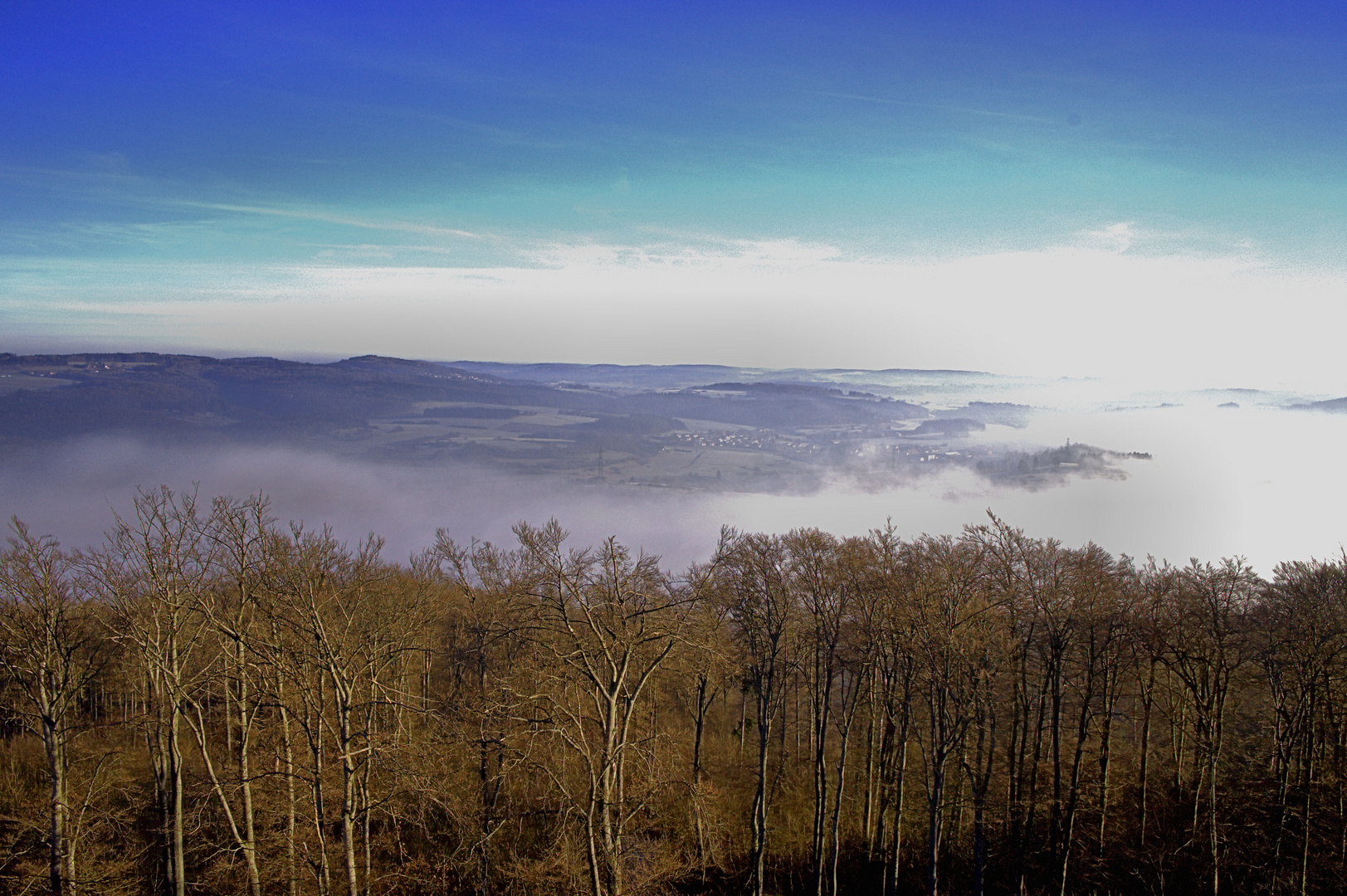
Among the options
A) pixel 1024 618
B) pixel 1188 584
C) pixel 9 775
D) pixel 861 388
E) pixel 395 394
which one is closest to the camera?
pixel 1024 618

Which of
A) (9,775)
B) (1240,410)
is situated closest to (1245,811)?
(9,775)

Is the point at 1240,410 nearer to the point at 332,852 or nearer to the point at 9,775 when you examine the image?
the point at 332,852

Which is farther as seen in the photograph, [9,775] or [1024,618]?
[9,775]

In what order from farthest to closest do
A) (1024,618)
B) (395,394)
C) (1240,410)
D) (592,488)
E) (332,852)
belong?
(395,394) → (592,488) → (1240,410) → (1024,618) → (332,852)

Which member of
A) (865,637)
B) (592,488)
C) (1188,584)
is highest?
(1188,584)

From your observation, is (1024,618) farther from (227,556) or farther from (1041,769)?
(227,556)

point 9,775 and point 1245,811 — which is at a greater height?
point 1245,811

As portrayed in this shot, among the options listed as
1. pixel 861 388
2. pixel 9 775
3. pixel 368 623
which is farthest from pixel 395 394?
pixel 368 623
